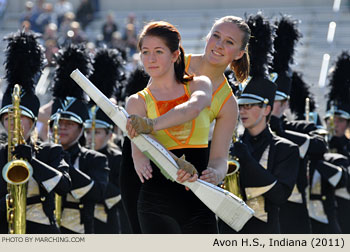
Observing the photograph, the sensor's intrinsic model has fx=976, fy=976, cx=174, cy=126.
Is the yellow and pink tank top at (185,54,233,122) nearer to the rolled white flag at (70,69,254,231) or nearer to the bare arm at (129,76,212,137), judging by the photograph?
the bare arm at (129,76,212,137)

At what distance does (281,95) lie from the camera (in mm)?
8250

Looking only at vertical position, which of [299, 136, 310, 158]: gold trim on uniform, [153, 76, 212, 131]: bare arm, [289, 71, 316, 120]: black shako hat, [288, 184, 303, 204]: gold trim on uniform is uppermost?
[289, 71, 316, 120]: black shako hat

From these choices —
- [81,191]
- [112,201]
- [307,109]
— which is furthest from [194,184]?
[307,109]

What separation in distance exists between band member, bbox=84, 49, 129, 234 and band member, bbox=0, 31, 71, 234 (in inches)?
61.4

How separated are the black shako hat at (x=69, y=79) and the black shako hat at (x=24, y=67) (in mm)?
744

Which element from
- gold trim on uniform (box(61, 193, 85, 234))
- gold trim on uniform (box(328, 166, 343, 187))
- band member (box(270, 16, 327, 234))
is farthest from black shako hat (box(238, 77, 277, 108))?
gold trim on uniform (box(328, 166, 343, 187))

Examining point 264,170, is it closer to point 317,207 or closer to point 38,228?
point 38,228

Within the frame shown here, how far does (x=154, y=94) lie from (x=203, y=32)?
13.1 meters

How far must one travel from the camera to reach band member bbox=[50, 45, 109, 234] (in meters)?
7.84

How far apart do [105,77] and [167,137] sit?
4404mm

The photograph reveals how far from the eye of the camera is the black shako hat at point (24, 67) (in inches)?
277

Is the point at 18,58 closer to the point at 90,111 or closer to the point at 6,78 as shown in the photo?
the point at 6,78

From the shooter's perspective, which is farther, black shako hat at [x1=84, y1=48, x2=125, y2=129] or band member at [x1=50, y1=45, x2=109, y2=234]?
black shako hat at [x1=84, y1=48, x2=125, y2=129]
